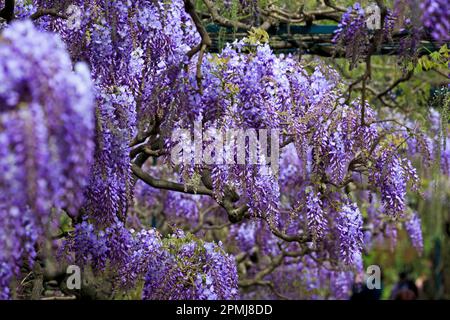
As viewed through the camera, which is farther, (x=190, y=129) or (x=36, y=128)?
(x=190, y=129)

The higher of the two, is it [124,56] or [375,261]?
[124,56]

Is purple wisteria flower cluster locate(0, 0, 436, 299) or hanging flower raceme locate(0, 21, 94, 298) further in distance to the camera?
purple wisteria flower cluster locate(0, 0, 436, 299)

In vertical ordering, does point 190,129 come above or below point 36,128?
above

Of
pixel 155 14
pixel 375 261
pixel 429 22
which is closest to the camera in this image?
pixel 429 22

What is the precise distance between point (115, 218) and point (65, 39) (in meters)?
0.94

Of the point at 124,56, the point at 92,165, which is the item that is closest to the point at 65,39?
the point at 124,56

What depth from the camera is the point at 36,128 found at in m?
2.45

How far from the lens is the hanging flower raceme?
2.46 meters

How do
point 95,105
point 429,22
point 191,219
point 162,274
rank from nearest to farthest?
1. point 429,22
2. point 95,105
3. point 162,274
4. point 191,219

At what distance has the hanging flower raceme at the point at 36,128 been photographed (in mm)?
2455

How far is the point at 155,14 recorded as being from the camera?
4105mm

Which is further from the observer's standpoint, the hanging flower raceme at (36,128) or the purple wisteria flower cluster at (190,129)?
the purple wisteria flower cluster at (190,129)

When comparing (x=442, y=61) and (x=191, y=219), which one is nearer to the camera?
(x=442, y=61)
